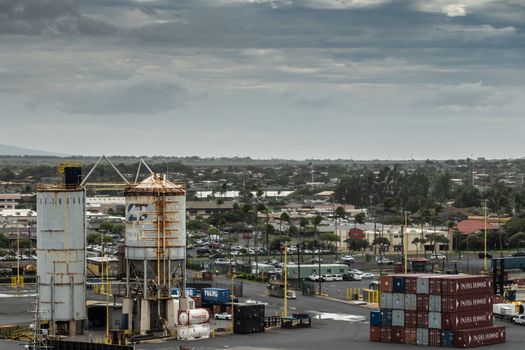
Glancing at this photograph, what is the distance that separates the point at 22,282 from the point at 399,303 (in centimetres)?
6459

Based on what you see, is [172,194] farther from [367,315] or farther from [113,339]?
[367,315]

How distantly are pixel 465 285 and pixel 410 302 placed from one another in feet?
13.3

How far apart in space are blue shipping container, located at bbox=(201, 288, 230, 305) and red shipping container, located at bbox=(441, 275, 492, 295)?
1039 inches

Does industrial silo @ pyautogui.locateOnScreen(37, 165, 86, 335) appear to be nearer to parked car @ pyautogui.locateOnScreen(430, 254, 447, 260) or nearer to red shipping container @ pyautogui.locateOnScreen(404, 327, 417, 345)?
red shipping container @ pyautogui.locateOnScreen(404, 327, 417, 345)

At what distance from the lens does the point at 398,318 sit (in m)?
99.4

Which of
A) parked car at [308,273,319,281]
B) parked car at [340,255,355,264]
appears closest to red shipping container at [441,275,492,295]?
parked car at [308,273,319,281]

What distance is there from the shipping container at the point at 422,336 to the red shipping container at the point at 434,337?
28cm

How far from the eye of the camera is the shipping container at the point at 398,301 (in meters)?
99.0

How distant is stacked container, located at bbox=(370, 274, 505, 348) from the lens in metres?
96.9

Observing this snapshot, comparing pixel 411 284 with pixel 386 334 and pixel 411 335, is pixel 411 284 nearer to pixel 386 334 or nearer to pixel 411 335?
pixel 411 335

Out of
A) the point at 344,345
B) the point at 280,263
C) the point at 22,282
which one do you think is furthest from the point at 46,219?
the point at 280,263

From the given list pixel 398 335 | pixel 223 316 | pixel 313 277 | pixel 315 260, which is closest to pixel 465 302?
pixel 398 335

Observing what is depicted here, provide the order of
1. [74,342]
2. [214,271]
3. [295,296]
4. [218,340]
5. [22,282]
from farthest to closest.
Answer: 1. [214,271]
2. [22,282]
3. [295,296]
4. [218,340]
5. [74,342]

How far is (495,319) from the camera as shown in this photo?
378 feet
